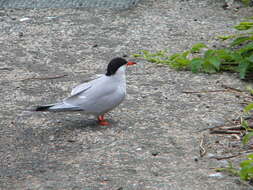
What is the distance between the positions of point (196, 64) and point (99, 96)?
1.35 metres

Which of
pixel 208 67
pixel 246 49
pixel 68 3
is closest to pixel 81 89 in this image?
pixel 208 67

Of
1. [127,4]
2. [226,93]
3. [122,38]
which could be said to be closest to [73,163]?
[226,93]

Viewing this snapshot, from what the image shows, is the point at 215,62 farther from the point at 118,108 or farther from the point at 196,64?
the point at 118,108

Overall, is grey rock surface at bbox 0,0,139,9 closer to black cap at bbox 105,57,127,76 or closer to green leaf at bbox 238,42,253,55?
green leaf at bbox 238,42,253,55

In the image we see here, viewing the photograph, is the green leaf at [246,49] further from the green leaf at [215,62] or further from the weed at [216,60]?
the green leaf at [215,62]

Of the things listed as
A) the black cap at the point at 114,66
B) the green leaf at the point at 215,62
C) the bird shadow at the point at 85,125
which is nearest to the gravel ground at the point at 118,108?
the bird shadow at the point at 85,125

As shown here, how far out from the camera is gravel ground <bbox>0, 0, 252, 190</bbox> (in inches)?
147

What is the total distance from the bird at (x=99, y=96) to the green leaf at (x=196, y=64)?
3.67 ft

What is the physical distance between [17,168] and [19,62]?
2202 mm

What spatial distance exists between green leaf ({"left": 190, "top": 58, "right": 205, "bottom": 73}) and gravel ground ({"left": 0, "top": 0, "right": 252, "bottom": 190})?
80 mm

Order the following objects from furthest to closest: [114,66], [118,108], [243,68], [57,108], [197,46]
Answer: [197,46], [243,68], [118,108], [114,66], [57,108]

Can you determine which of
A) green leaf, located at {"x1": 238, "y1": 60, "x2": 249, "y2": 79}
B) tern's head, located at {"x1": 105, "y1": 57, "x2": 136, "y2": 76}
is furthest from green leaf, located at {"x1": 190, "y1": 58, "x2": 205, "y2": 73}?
tern's head, located at {"x1": 105, "y1": 57, "x2": 136, "y2": 76}

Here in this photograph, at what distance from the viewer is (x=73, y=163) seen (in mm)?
3883

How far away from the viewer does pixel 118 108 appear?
487cm
